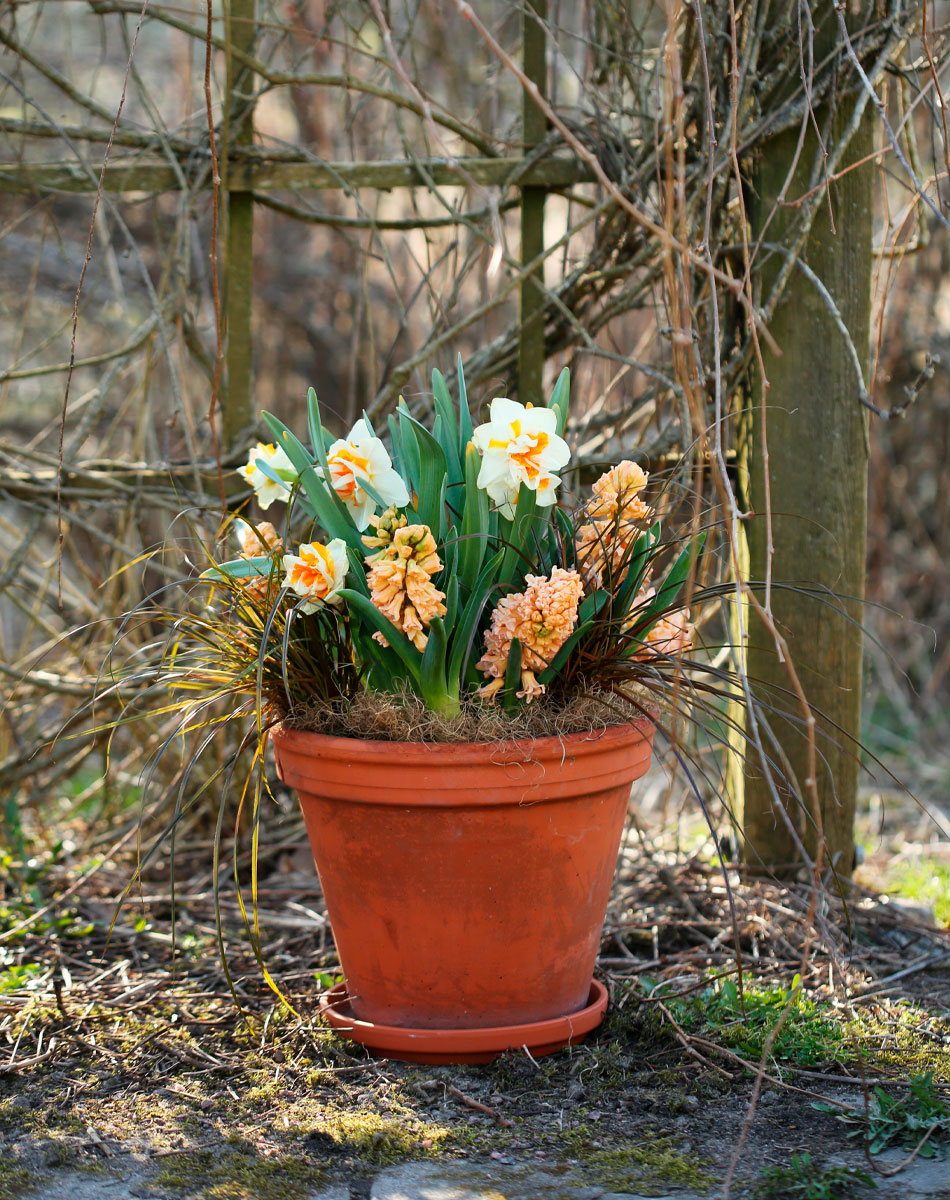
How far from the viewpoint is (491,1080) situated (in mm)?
1298

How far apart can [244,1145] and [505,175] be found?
1.76m

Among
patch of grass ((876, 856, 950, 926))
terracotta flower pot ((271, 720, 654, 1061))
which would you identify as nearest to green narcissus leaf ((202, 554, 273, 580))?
terracotta flower pot ((271, 720, 654, 1061))

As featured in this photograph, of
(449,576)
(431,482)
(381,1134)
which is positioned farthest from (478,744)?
(381,1134)

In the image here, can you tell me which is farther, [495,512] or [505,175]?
[505,175]

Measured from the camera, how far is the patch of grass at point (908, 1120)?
113 centimetres

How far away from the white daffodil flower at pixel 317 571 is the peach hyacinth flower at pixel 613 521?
31 cm

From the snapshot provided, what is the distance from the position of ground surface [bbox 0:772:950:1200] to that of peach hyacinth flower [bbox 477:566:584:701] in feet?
1.34

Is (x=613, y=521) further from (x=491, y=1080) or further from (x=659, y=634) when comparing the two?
(x=491, y=1080)

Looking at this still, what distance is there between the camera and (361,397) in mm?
5457

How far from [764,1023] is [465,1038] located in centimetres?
41

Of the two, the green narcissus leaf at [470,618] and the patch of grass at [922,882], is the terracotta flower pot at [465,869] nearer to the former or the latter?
the green narcissus leaf at [470,618]

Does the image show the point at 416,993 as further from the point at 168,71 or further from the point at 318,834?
the point at 168,71

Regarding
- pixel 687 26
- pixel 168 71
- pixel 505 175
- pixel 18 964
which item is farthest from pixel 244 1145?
pixel 168 71

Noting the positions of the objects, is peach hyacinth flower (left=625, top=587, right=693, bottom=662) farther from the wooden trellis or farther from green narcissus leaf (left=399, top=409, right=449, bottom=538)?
the wooden trellis
